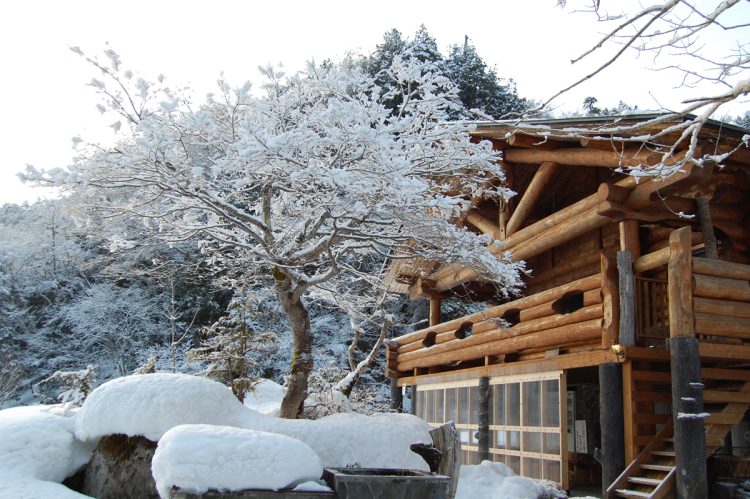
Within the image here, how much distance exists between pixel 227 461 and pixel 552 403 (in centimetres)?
524

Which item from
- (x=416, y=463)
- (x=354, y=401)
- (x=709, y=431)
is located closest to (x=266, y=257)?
(x=416, y=463)

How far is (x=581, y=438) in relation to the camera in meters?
11.4

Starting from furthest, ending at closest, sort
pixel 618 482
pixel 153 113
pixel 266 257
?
pixel 266 257 → pixel 153 113 → pixel 618 482

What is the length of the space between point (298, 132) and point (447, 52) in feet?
64.0

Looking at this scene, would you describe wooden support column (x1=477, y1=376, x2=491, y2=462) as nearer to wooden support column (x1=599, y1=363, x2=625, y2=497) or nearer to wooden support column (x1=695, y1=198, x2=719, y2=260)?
wooden support column (x1=599, y1=363, x2=625, y2=497)

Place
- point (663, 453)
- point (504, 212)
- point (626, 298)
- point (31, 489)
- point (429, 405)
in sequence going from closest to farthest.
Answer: point (31, 489), point (663, 453), point (626, 298), point (504, 212), point (429, 405)

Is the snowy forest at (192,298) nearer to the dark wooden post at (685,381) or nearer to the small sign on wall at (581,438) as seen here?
the dark wooden post at (685,381)

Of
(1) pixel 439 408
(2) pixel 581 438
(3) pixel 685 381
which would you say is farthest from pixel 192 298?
(3) pixel 685 381

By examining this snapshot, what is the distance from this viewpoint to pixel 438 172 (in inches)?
363

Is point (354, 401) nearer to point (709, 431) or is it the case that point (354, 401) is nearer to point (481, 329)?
point (481, 329)

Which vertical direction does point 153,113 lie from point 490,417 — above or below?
above

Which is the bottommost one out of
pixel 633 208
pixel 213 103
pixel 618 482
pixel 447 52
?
pixel 618 482

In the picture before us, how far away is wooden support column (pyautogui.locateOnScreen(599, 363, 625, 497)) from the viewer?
7.32 meters

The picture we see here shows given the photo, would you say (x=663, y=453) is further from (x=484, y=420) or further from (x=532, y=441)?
(x=484, y=420)
